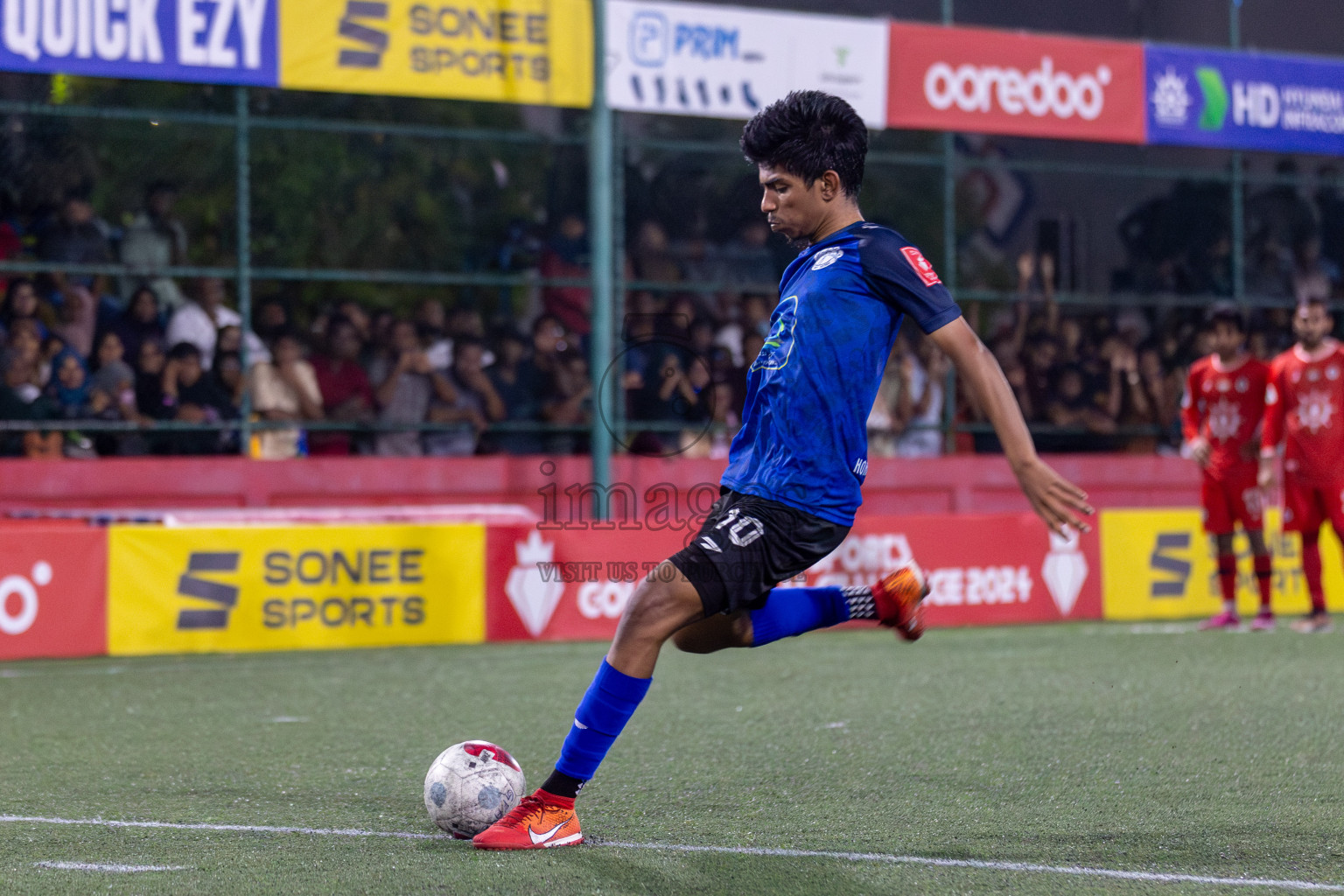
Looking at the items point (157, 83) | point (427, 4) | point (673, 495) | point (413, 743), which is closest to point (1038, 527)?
point (673, 495)

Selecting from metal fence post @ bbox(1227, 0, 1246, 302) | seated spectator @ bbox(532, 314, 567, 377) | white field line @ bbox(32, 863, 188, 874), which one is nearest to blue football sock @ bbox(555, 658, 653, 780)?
white field line @ bbox(32, 863, 188, 874)

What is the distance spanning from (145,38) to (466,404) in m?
3.85

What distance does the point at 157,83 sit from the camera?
14.6 metres

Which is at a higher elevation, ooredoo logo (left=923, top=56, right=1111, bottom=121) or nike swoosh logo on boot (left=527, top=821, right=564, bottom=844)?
ooredoo logo (left=923, top=56, right=1111, bottom=121)

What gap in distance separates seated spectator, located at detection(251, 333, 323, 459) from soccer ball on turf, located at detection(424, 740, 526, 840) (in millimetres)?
9060

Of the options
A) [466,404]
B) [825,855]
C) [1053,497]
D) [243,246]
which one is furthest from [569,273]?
[1053,497]

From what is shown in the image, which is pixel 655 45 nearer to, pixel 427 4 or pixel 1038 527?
pixel 427 4

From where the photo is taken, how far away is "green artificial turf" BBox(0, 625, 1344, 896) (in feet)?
13.9

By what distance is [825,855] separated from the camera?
14.3 ft

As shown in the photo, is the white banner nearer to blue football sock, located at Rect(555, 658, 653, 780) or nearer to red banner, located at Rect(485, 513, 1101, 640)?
red banner, located at Rect(485, 513, 1101, 640)

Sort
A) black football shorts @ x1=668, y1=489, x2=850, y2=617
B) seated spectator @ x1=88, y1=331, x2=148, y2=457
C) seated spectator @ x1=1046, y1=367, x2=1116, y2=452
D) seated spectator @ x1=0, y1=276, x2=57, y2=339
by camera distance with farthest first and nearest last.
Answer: seated spectator @ x1=1046, y1=367, x2=1116, y2=452
seated spectator @ x1=88, y1=331, x2=148, y2=457
seated spectator @ x1=0, y1=276, x2=57, y2=339
black football shorts @ x1=668, y1=489, x2=850, y2=617

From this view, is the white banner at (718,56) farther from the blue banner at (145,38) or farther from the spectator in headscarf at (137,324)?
the spectator in headscarf at (137,324)

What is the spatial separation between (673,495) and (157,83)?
5.81 metres

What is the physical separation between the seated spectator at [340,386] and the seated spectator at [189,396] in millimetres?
751
